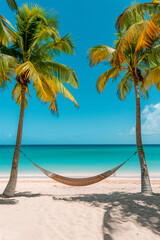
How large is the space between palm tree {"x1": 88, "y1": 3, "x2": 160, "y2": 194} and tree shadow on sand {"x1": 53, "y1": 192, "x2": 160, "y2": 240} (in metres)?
0.73

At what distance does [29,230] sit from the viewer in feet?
6.63

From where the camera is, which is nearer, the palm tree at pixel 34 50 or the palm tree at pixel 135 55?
the palm tree at pixel 135 55

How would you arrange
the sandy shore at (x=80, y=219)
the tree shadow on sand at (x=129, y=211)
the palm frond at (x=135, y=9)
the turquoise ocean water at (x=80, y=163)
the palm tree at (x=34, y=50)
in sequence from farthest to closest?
1. the turquoise ocean water at (x=80, y=163)
2. the palm tree at (x=34, y=50)
3. the palm frond at (x=135, y=9)
4. the tree shadow on sand at (x=129, y=211)
5. the sandy shore at (x=80, y=219)

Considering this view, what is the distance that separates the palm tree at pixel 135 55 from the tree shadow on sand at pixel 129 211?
732mm

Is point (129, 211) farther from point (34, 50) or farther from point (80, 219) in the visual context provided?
point (34, 50)

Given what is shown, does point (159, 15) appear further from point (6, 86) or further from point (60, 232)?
point (60, 232)

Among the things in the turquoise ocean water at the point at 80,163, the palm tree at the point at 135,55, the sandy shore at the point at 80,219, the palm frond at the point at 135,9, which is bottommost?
the turquoise ocean water at the point at 80,163

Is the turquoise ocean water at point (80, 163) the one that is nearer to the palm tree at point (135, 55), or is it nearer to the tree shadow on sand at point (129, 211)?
the palm tree at point (135, 55)

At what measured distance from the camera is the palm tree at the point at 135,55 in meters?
3.13

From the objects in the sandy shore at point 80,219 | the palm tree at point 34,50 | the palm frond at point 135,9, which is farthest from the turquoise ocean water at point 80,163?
the palm frond at point 135,9

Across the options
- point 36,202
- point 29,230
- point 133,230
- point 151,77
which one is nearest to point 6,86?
point 36,202

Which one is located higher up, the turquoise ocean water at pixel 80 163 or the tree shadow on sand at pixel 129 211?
the tree shadow on sand at pixel 129 211

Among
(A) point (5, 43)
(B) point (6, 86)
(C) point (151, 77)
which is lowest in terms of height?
(B) point (6, 86)

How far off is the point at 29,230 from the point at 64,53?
10.6 ft
